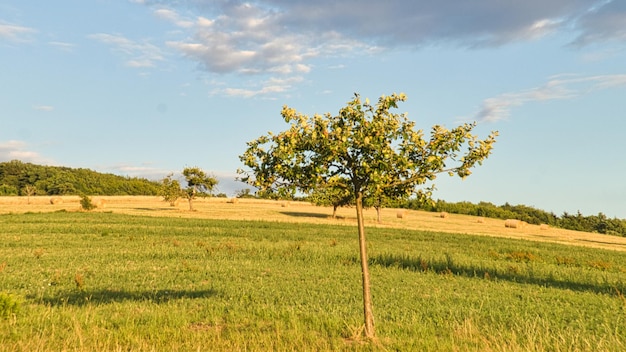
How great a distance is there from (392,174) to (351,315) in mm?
5081

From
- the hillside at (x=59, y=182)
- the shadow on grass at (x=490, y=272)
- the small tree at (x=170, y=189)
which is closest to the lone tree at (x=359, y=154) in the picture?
the shadow on grass at (x=490, y=272)

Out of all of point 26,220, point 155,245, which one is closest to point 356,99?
point 155,245

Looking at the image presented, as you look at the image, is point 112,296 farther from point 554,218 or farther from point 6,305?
point 554,218

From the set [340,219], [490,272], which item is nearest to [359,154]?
[490,272]

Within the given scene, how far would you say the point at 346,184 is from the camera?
11078 mm

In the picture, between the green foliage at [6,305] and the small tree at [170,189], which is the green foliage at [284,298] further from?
the small tree at [170,189]

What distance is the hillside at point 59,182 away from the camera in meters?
124

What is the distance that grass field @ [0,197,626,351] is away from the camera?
1056 centimetres

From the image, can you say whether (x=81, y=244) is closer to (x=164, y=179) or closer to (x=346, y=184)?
(x=346, y=184)

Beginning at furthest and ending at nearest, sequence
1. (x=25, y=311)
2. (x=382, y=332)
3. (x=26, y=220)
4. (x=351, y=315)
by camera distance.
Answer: (x=26, y=220)
(x=351, y=315)
(x=25, y=311)
(x=382, y=332)

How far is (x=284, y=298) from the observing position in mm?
15984

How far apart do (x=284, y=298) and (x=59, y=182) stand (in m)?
130

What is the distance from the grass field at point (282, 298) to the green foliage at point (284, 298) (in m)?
0.07

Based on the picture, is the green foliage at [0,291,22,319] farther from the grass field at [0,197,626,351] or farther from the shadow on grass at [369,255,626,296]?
the shadow on grass at [369,255,626,296]
